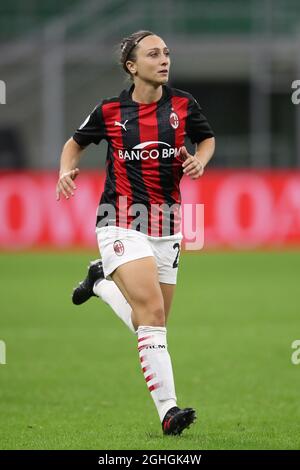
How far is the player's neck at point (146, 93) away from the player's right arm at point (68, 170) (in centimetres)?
52

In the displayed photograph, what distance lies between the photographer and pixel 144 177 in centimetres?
627

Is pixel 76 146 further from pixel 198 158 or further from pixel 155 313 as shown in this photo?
pixel 155 313

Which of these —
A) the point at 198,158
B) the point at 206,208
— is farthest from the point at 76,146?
the point at 206,208

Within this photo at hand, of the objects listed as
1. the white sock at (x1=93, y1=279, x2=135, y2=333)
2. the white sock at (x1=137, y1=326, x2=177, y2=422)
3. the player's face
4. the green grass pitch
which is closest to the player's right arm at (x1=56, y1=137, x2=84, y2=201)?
the player's face

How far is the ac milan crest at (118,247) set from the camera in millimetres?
6171

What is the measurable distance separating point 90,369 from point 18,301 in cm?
511

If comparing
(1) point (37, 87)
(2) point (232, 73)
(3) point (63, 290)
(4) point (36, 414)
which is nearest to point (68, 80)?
(1) point (37, 87)

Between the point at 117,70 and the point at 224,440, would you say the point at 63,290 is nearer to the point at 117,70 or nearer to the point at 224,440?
the point at 224,440

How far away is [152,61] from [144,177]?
27.5 inches

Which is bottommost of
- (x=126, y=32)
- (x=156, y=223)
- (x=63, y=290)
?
(x=63, y=290)

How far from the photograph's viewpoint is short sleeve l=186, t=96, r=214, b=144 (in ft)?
21.1

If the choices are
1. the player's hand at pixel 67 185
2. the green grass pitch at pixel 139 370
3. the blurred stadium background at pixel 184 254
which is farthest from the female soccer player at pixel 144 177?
the blurred stadium background at pixel 184 254

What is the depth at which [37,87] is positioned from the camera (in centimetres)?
2870

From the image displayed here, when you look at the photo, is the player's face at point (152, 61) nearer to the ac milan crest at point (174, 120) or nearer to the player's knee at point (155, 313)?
the ac milan crest at point (174, 120)
